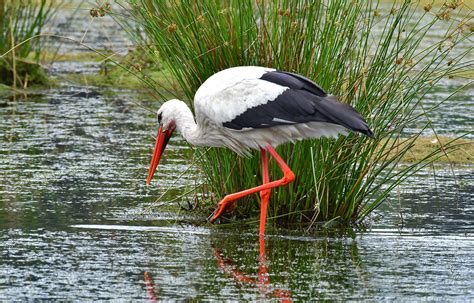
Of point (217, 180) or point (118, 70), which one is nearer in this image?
point (217, 180)

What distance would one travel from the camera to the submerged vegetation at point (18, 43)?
13305 mm

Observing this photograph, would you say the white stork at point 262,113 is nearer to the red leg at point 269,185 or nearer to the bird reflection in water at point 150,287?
the red leg at point 269,185

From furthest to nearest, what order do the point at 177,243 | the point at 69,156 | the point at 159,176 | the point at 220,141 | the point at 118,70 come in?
the point at 118,70, the point at 69,156, the point at 159,176, the point at 220,141, the point at 177,243

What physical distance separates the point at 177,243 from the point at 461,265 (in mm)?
1678

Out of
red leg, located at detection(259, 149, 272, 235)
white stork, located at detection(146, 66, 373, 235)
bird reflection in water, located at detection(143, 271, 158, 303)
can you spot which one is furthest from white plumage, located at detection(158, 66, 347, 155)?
bird reflection in water, located at detection(143, 271, 158, 303)

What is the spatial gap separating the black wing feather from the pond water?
730mm

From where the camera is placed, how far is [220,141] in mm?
7031

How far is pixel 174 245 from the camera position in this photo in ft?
21.3

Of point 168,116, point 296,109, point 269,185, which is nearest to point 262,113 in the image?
point 296,109

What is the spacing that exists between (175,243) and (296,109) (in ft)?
3.61

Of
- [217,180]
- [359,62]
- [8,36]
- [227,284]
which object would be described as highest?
[8,36]

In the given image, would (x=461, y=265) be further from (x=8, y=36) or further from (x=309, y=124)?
(x=8, y=36)

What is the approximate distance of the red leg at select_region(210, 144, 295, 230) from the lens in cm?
685

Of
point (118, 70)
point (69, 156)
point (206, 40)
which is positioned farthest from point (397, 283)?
point (118, 70)
